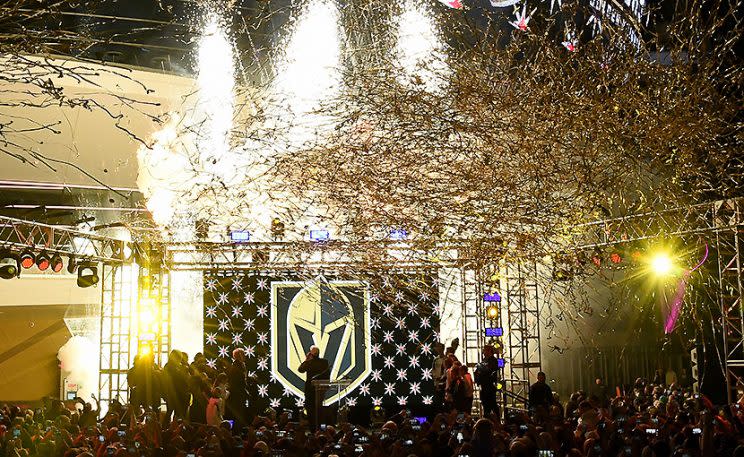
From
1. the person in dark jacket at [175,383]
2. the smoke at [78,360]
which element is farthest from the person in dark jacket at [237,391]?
the smoke at [78,360]

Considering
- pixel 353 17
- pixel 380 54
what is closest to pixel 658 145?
pixel 380 54

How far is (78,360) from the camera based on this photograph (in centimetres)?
1659

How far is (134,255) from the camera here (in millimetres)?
11047

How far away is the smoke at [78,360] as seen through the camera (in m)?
16.5

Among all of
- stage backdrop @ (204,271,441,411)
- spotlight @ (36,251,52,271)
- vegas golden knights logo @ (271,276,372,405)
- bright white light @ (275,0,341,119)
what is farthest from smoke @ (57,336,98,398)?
bright white light @ (275,0,341,119)

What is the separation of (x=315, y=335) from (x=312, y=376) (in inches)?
144

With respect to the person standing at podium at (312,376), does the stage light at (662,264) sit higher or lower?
higher

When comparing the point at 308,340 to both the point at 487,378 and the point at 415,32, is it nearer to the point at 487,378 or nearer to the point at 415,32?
the point at 487,378

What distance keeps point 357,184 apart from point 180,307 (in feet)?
29.9

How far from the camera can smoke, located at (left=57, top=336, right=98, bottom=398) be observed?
649 inches

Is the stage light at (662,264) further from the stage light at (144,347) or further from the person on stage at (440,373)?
the stage light at (144,347)

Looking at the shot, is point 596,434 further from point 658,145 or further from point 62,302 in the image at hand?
point 62,302

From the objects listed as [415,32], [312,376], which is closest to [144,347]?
[312,376]

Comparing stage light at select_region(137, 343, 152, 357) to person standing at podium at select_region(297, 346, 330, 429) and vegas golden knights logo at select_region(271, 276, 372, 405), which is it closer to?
vegas golden knights logo at select_region(271, 276, 372, 405)
